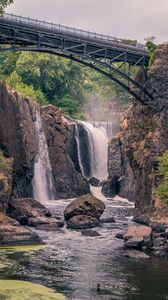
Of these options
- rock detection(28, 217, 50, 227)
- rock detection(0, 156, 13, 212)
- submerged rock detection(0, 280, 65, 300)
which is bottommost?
rock detection(28, 217, 50, 227)

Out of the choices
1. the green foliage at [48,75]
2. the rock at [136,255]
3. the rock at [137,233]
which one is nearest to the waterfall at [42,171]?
the green foliage at [48,75]

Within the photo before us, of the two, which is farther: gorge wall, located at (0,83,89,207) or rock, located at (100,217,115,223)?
gorge wall, located at (0,83,89,207)

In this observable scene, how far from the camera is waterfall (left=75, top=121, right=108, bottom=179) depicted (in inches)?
3022

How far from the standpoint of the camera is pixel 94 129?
82.2 m

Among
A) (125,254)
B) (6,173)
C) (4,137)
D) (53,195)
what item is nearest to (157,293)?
(125,254)

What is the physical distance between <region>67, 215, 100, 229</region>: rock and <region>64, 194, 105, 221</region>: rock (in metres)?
1.10

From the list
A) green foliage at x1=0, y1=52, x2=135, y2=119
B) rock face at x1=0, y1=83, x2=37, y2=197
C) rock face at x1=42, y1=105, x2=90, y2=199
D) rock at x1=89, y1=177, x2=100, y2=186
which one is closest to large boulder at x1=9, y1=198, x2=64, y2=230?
rock face at x1=0, y1=83, x2=37, y2=197

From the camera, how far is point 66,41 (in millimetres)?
53000

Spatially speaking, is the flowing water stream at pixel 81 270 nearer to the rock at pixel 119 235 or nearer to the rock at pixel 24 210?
the rock at pixel 119 235

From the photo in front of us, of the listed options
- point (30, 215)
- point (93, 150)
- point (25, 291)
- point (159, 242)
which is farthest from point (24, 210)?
point (93, 150)

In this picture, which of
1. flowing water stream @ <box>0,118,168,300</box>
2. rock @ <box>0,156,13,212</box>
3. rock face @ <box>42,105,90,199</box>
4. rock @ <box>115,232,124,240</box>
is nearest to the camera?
flowing water stream @ <box>0,118,168,300</box>

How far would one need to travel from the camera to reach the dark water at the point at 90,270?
26906mm

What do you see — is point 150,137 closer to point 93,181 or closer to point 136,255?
point 136,255

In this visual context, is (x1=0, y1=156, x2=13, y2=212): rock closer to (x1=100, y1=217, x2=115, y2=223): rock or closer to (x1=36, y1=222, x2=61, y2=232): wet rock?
(x1=36, y1=222, x2=61, y2=232): wet rock
